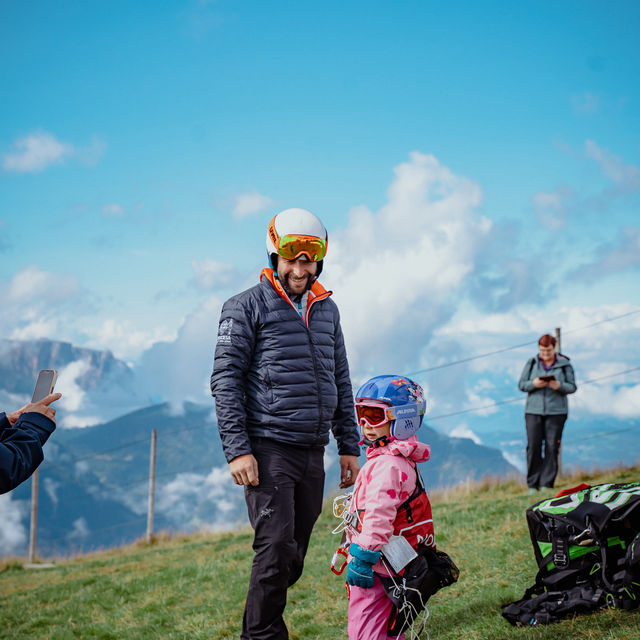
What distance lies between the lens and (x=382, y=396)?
3148 millimetres

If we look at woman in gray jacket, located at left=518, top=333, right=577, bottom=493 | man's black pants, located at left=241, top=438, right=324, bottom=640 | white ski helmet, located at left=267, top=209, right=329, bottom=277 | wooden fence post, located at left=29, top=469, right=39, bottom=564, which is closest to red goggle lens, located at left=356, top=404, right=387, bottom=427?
man's black pants, located at left=241, top=438, right=324, bottom=640

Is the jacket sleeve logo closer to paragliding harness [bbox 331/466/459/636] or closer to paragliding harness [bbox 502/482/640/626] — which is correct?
paragliding harness [bbox 331/466/459/636]

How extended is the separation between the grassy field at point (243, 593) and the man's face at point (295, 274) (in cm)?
213

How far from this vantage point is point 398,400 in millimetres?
3154

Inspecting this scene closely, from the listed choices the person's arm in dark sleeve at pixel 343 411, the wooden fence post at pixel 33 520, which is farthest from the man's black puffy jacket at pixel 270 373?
the wooden fence post at pixel 33 520

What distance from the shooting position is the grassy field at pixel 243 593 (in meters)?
4.20

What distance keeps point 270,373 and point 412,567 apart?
3.63 ft

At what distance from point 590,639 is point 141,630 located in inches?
148

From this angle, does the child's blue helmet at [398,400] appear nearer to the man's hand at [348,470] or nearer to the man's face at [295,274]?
the man's face at [295,274]

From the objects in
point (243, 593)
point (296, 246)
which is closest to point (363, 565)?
point (296, 246)

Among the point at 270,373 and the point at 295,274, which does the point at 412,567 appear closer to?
the point at 270,373

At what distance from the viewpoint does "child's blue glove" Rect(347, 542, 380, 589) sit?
2.88 metres

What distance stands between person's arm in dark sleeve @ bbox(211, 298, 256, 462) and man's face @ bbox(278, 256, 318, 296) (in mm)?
268

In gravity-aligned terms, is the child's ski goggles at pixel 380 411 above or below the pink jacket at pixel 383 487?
above
